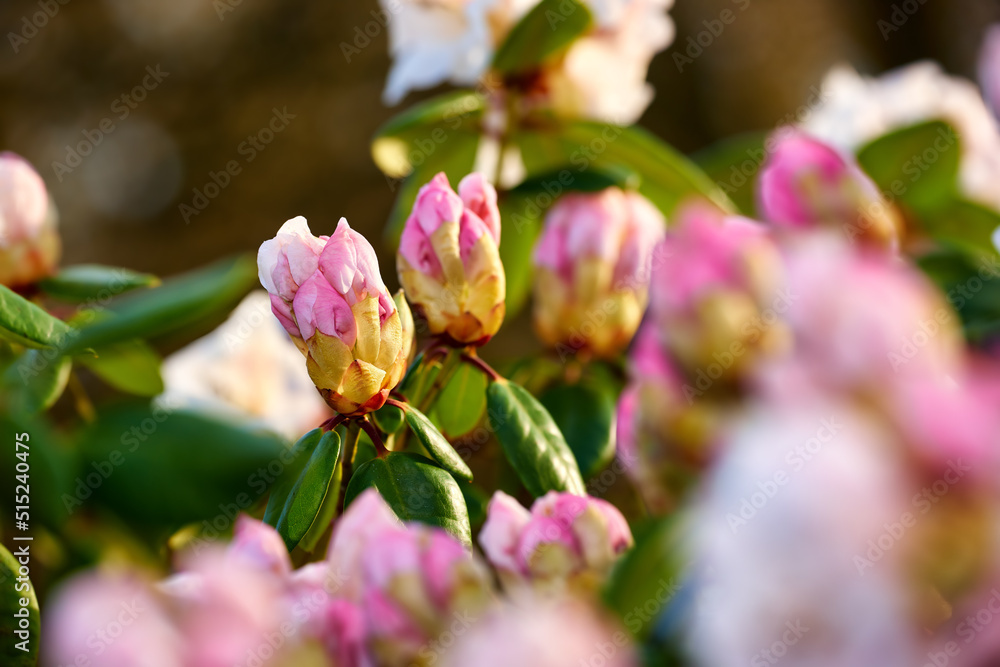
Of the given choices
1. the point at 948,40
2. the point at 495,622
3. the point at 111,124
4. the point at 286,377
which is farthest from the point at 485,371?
the point at 948,40

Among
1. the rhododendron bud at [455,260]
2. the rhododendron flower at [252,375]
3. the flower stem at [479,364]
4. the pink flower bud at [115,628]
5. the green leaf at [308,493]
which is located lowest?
the rhododendron flower at [252,375]

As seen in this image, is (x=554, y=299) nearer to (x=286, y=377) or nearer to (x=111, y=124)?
(x=286, y=377)

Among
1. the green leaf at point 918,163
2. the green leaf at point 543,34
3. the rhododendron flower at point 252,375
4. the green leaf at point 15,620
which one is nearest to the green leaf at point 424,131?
the green leaf at point 543,34

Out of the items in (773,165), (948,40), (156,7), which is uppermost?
(773,165)

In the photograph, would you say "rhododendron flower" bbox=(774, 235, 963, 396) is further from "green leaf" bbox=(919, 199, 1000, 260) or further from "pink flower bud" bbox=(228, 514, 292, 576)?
"green leaf" bbox=(919, 199, 1000, 260)

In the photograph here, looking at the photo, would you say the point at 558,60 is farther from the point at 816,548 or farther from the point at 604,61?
the point at 816,548

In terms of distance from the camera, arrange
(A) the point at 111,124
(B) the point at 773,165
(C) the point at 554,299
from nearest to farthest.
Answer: (B) the point at 773,165 → (C) the point at 554,299 → (A) the point at 111,124

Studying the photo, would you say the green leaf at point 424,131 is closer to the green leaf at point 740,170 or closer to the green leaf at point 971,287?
the green leaf at point 740,170
